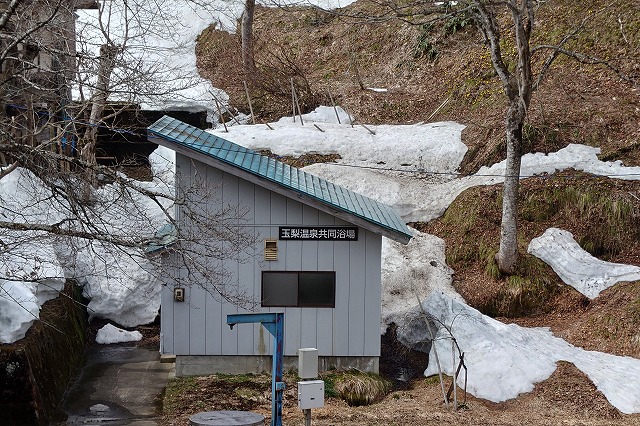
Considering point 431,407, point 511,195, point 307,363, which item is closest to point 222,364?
point 431,407

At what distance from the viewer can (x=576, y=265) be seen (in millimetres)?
18703

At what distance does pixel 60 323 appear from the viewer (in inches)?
599

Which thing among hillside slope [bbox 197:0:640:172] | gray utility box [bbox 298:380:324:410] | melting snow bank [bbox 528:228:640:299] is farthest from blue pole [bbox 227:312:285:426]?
hillside slope [bbox 197:0:640:172]

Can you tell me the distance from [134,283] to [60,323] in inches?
163

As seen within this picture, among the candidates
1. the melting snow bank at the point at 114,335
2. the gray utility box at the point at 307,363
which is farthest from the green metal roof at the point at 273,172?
the melting snow bank at the point at 114,335

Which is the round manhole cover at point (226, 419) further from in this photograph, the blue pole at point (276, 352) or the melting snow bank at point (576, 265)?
the melting snow bank at point (576, 265)

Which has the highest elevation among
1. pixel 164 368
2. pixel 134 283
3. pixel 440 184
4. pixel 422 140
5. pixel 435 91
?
pixel 435 91

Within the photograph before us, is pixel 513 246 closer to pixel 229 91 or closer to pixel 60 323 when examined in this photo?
pixel 60 323

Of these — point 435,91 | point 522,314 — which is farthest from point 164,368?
point 435,91

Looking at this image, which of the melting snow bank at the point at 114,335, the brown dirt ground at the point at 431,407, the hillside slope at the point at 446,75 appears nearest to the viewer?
the brown dirt ground at the point at 431,407

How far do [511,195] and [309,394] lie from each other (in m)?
10.3

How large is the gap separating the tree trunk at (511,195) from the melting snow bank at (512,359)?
2374mm

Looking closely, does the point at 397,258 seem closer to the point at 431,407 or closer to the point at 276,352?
the point at 431,407

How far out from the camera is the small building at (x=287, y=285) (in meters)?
15.0
